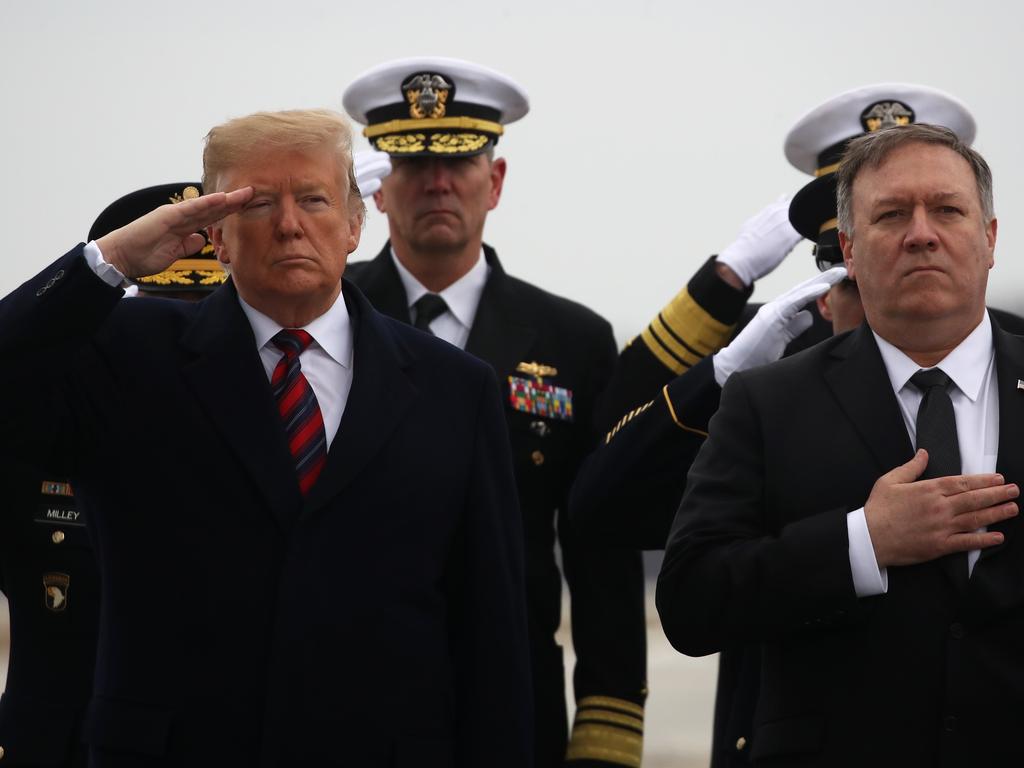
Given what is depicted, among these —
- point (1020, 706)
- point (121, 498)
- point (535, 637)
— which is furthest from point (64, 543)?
point (1020, 706)

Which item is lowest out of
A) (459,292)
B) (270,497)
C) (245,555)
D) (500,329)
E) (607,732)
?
(607,732)

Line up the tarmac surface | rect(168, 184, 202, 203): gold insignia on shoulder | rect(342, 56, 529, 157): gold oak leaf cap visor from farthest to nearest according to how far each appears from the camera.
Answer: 1. the tarmac surface
2. rect(342, 56, 529, 157): gold oak leaf cap visor
3. rect(168, 184, 202, 203): gold insignia on shoulder

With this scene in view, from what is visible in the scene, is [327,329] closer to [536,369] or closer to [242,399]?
[242,399]

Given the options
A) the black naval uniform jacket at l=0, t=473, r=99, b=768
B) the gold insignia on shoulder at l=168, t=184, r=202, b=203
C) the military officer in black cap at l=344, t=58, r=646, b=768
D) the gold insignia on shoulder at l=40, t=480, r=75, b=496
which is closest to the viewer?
the black naval uniform jacket at l=0, t=473, r=99, b=768

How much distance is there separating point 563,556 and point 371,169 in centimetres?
Result: 114

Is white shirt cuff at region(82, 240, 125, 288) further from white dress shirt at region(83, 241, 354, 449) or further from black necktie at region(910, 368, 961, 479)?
black necktie at region(910, 368, 961, 479)

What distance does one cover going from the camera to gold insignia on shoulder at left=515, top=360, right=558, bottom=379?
195 inches

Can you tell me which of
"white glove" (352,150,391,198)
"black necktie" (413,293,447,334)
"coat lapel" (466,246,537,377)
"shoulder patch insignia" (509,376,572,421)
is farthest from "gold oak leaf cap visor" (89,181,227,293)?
"shoulder patch insignia" (509,376,572,421)

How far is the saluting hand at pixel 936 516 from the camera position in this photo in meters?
3.08

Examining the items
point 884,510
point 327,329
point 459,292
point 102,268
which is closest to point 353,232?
point 327,329

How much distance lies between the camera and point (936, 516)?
3084 millimetres

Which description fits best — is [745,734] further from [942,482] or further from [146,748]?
[146,748]

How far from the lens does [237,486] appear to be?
3268mm

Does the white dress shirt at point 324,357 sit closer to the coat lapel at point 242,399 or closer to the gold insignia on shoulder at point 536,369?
the coat lapel at point 242,399
